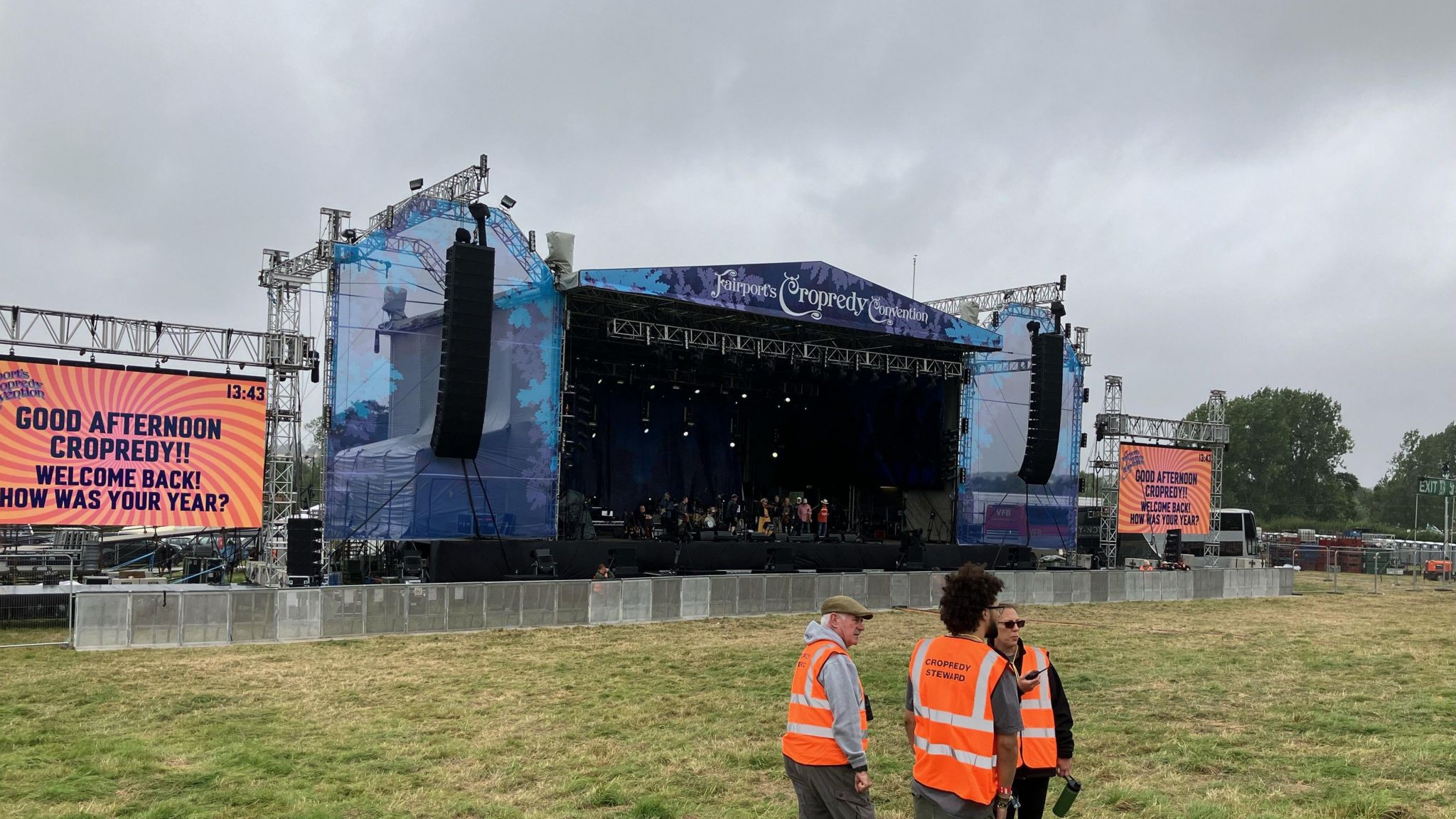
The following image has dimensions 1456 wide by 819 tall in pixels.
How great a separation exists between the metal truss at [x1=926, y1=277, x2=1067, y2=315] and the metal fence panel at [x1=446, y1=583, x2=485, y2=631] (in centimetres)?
1475

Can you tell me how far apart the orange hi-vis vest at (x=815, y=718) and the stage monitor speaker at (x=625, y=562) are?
14.6 metres

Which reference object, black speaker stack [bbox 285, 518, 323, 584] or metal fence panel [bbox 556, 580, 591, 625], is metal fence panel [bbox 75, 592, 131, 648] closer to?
black speaker stack [bbox 285, 518, 323, 584]

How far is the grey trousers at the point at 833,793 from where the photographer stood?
4.39 meters

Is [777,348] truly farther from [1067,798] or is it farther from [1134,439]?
[1067,798]

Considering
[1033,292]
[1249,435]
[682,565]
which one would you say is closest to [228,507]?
[682,565]

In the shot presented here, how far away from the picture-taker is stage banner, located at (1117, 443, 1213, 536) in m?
28.0

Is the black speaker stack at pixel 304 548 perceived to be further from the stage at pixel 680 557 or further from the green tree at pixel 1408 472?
the green tree at pixel 1408 472

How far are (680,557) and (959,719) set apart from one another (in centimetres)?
1670

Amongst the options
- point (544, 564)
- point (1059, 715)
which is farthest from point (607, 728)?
point (544, 564)

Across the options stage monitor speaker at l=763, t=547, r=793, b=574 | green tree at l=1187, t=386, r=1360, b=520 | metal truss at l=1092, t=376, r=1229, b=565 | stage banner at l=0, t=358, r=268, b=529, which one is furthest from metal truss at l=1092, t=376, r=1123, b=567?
green tree at l=1187, t=386, r=1360, b=520

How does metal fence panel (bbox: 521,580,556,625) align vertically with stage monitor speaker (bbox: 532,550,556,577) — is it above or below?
below

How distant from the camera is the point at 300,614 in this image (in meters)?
13.9

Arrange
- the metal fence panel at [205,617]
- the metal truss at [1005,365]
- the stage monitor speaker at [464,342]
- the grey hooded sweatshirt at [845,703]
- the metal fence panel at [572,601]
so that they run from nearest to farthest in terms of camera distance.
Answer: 1. the grey hooded sweatshirt at [845,703]
2. the metal fence panel at [205,617]
3. the metal fence panel at [572,601]
4. the stage monitor speaker at [464,342]
5. the metal truss at [1005,365]

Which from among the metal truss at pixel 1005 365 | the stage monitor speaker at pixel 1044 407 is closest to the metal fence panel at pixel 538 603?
the stage monitor speaker at pixel 1044 407
